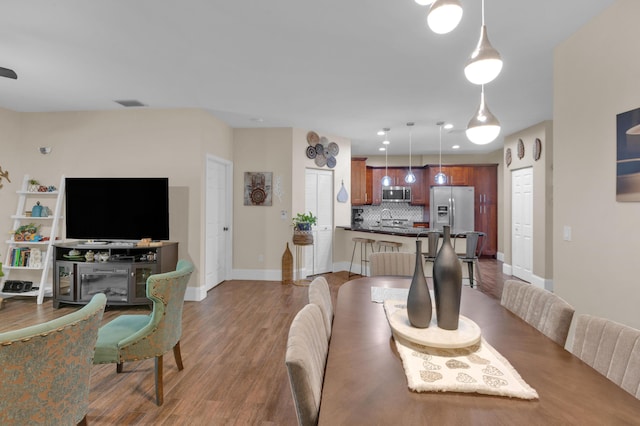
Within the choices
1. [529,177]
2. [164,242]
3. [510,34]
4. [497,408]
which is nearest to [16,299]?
[164,242]

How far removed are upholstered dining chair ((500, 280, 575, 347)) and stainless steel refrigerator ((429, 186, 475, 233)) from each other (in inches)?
237

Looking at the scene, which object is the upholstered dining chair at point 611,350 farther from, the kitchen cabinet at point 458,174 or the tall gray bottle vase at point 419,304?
the kitchen cabinet at point 458,174

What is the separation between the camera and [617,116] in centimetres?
217

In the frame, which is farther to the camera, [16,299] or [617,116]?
[16,299]

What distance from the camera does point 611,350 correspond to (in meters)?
1.17

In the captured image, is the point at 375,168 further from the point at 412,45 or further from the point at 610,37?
the point at 610,37

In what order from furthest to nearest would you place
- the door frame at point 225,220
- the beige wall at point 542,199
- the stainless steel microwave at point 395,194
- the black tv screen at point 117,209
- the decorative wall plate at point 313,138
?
the stainless steel microwave at point 395,194
the decorative wall plate at point 313,138
the beige wall at point 542,199
the door frame at point 225,220
the black tv screen at point 117,209

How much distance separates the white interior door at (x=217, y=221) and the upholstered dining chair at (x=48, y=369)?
11.1 feet

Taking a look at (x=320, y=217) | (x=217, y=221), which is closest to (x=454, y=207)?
(x=320, y=217)

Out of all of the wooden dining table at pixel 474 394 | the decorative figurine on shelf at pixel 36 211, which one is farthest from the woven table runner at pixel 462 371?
A: the decorative figurine on shelf at pixel 36 211

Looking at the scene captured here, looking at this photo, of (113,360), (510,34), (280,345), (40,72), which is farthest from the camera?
(40,72)

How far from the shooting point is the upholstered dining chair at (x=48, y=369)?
1.13 m

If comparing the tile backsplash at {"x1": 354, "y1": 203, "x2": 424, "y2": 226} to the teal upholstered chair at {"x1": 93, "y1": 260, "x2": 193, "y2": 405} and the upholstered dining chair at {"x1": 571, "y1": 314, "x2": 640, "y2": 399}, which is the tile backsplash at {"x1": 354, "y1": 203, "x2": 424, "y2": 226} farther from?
the upholstered dining chair at {"x1": 571, "y1": 314, "x2": 640, "y2": 399}

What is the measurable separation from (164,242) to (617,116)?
4771 mm
